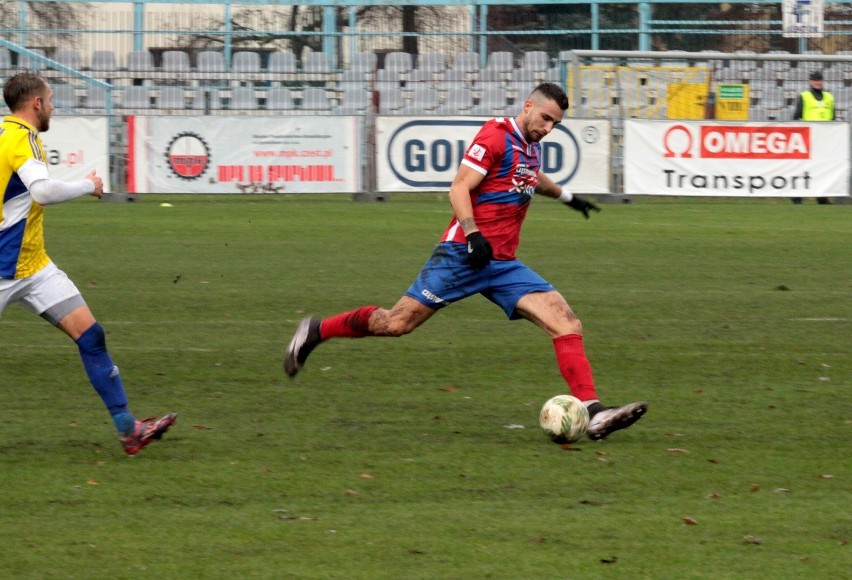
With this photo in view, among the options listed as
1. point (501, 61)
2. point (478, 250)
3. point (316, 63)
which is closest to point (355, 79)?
point (316, 63)

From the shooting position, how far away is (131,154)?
2294cm

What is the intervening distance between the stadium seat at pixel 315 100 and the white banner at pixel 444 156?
5.06 metres

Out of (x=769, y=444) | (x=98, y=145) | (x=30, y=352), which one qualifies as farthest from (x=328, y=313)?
(x=98, y=145)

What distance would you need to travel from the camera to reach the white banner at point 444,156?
23.0m

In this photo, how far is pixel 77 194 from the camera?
624cm

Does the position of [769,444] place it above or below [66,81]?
below

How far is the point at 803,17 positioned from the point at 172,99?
43.7 ft

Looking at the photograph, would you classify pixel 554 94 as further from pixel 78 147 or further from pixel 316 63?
pixel 316 63

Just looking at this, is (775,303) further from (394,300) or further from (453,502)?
(453,502)

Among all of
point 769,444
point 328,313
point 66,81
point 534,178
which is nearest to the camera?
point 769,444

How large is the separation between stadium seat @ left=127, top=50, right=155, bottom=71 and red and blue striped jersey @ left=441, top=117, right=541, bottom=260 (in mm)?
24209

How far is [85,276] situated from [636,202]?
41.0 feet

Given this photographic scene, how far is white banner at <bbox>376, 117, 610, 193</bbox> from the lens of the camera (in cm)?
2297

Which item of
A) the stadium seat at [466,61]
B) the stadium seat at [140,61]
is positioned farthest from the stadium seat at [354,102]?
the stadium seat at [140,61]
